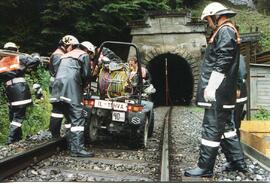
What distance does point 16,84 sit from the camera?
28.2 ft

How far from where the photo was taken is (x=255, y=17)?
101 feet

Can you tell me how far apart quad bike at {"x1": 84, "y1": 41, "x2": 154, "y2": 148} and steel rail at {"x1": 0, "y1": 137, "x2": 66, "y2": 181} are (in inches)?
34.8

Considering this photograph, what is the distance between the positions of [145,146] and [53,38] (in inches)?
526

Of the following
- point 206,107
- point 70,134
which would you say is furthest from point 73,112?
point 206,107

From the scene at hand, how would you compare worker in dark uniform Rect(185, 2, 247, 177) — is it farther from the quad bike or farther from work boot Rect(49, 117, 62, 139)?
work boot Rect(49, 117, 62, 139)

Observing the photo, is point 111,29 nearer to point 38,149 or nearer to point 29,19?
point 29,19

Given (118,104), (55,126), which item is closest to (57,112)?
(55,126)

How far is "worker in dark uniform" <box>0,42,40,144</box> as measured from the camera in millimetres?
8414

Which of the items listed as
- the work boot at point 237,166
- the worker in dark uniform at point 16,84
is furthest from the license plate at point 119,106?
the work boot at point 237,166

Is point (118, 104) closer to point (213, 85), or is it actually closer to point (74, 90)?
point (74, 90)

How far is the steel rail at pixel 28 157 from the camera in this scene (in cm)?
533

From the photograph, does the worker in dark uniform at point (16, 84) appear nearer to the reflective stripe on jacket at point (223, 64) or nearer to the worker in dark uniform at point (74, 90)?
the worker in dark uniform at point (74, 90)

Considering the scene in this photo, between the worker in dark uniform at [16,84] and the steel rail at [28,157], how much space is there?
1335mm

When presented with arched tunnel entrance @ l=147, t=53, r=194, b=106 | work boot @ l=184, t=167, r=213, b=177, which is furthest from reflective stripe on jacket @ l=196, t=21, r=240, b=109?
arched tunnel entrance @ l=147, t=53, r=194, b=106
